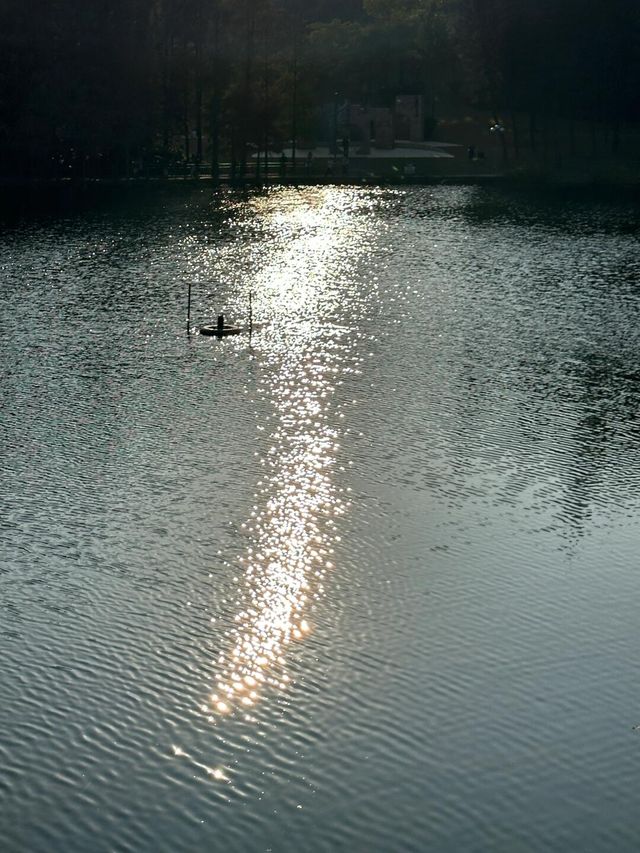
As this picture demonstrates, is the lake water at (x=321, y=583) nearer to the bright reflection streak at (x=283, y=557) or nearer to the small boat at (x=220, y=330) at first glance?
the bright reflection streak at (x=283, y=557)

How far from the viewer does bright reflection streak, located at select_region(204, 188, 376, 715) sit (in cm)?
2347

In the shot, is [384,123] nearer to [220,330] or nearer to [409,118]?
[409,118]

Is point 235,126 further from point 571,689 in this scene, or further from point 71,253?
point 571,689

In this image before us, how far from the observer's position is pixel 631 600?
26250 millimetres

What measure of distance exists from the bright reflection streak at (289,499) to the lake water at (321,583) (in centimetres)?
10

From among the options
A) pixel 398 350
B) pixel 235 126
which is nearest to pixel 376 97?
pixel 235 126

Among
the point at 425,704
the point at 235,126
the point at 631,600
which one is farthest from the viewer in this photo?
the point at 235,126

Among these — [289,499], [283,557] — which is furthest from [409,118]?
[283,557]

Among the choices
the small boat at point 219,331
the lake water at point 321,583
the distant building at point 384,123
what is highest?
the distant building at point 384,123

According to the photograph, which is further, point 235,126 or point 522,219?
point 235,126

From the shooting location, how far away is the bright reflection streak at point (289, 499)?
23.5 meters

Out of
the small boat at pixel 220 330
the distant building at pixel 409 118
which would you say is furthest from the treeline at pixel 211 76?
the small boat at pixel 220 330

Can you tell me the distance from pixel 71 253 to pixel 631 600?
189ft

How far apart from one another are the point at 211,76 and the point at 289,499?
94.4m
